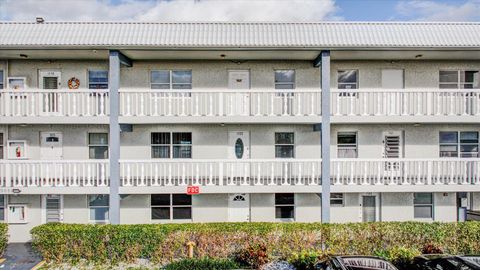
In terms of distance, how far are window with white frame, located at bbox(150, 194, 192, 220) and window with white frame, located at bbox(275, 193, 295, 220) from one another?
12.4ft

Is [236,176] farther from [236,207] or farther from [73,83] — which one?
[73,83]

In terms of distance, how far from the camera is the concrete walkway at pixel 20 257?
12.3m

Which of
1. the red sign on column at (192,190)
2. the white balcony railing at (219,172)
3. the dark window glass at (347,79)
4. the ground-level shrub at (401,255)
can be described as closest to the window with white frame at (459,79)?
the dark window glass at (347,79)

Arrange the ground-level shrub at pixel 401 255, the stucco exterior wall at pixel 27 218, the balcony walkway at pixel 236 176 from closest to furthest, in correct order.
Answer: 1. the ground-level shrub at pixel 401 255
2. the balcony walkway at pixel 236 176
3. the stucco exterior wall at pixel 27 218

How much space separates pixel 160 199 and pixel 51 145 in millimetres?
5210

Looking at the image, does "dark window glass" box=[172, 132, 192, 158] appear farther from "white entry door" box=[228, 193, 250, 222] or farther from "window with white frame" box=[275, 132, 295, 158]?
"window with white frame" box=[275, 132, 295, 158]

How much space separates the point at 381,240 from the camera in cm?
1284

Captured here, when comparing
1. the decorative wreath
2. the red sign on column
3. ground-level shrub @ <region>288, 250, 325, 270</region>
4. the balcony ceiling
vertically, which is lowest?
ground-level shrub @ <region>288, 250, 325, 270</region>

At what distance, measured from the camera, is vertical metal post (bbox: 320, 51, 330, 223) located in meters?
14.1

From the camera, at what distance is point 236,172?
47.5ft

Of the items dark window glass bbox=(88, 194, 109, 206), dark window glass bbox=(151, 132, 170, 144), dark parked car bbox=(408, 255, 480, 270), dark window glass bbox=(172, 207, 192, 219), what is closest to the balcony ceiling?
dark window glass bbox=(151, 132, 170, 144)

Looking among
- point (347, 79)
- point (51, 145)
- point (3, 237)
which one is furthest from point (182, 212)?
point (347, 79)

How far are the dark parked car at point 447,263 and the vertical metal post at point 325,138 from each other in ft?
12.4

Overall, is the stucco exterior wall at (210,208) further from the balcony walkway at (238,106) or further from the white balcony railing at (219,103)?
the white balcony railing at (219,103)
